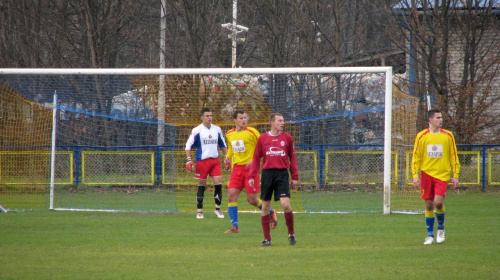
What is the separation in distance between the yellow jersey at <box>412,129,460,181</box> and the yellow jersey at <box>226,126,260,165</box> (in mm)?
3214

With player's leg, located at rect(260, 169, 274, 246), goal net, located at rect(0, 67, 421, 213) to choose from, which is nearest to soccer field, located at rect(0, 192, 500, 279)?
player's leg, located at rect(260, 169, 274, 246)

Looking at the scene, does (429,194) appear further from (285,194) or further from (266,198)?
(266,198)

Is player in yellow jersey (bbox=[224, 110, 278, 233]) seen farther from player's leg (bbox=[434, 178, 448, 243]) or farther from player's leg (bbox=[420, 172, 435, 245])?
player's leg (bbox=[434, 178, 448, 243])

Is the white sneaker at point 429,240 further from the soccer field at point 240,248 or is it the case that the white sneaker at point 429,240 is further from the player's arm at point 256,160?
the player's arm at point 256,160

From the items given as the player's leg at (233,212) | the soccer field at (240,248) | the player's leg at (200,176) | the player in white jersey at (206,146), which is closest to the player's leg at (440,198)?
the soccer field at (240,248)

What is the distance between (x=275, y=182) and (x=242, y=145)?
2.50 metres

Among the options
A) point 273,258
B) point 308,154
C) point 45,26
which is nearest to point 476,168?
point 308,154

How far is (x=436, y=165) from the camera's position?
916 cm

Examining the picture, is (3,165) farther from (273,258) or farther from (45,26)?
(273,258)

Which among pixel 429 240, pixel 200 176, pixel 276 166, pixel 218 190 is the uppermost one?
pixel 276 166

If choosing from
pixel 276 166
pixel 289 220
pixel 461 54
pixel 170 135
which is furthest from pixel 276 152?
pixel 461 54

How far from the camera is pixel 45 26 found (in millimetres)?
22609

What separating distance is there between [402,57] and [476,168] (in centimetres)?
846

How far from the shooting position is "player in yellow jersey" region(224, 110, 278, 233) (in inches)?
421
